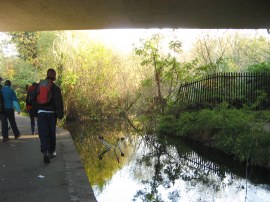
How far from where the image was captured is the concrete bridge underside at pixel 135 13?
8367 mm

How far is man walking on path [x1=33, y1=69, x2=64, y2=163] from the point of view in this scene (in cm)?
730

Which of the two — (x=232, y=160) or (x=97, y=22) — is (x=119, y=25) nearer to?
(x=97, y=22)

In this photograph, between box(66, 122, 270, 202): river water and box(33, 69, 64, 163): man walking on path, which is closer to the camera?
box(33, 69, 64, 163): man walking on path

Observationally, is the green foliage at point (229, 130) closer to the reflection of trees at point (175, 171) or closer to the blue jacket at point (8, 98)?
the reflection of trees at point (175, 171)

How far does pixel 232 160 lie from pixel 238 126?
119cm

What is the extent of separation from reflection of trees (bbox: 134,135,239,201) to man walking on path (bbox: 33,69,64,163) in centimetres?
246

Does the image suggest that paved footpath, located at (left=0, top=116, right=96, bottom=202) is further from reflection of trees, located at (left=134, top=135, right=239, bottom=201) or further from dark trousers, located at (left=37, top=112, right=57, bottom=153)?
reflection of trees, located at (left=134, top=135, right=239, bottom=201)

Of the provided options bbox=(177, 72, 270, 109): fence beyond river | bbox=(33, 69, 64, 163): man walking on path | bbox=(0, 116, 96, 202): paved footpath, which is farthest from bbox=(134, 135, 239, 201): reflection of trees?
bbox=(177, 72, 270, 109): fence beyond river

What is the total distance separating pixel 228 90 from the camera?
18391 mm

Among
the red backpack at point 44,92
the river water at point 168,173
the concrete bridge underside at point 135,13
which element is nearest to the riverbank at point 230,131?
the river water at point 168,173

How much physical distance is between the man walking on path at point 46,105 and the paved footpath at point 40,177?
1.83ft

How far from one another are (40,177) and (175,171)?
17.1ft

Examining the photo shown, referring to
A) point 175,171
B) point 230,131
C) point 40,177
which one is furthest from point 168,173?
point 40,177

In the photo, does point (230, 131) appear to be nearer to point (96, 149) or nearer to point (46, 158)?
point (96, 149)
